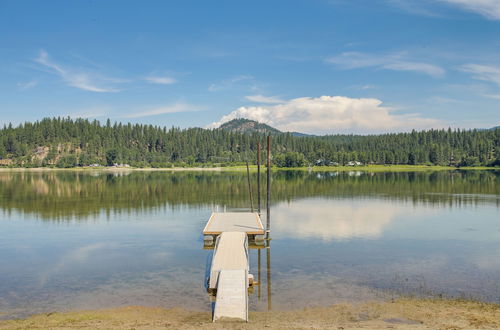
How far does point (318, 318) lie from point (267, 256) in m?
14.5

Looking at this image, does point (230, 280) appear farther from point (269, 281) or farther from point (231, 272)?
point (269, 281)

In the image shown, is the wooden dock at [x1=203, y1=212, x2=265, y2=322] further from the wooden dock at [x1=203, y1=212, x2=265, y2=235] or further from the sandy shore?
the sandy shore

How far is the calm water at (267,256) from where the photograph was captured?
25.2 meters

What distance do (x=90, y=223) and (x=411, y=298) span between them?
38.9m

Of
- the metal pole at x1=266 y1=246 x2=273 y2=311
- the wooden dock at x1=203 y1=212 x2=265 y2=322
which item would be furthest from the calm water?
the wooden dock at x1=203 y1=212 x2=265 y2=322

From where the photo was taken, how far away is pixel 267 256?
116 feet

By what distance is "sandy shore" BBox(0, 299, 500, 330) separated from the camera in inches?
757

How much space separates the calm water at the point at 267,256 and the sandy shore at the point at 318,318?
150cm

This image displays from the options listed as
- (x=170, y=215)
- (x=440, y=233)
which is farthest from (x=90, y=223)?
(x=440, y=233)

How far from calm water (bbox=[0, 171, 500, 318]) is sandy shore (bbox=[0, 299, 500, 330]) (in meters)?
1.50

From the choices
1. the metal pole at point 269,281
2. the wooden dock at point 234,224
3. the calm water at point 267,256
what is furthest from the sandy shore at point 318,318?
the wooden dock at point 234,224

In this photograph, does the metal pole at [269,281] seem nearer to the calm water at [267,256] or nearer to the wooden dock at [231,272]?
the calm water at [267,256]

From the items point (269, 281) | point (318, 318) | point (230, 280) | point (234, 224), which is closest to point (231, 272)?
point (230, 280)

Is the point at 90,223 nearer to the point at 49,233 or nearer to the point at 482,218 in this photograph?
the point at 49,233
